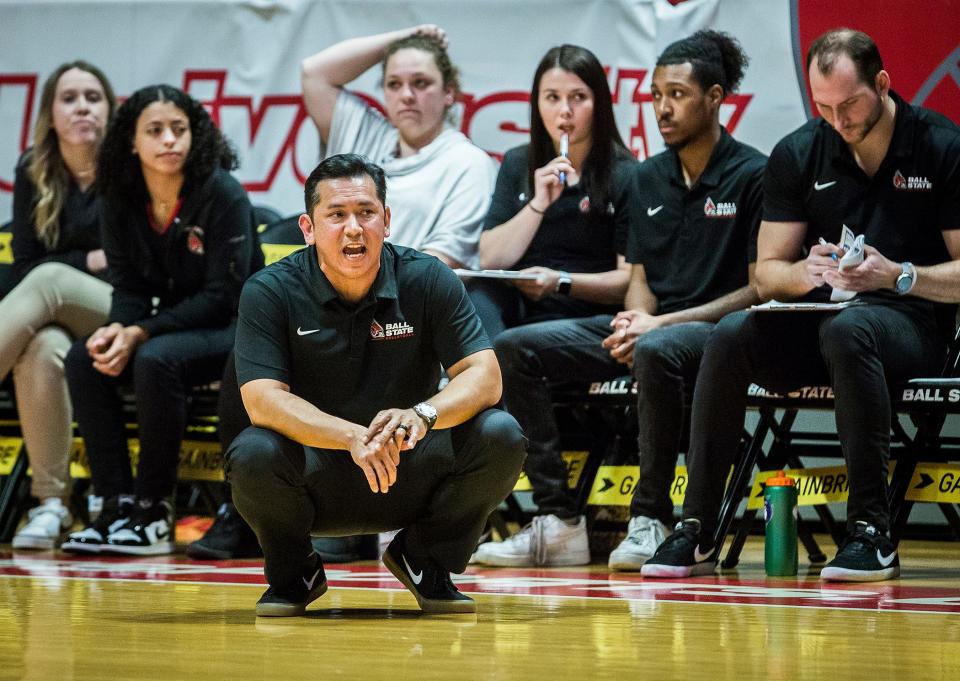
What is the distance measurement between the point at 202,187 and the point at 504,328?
1.21 m

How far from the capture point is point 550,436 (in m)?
4.61

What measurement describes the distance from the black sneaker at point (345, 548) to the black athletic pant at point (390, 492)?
146 centimetres

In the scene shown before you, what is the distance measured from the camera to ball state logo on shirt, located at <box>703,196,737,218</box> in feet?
15.1

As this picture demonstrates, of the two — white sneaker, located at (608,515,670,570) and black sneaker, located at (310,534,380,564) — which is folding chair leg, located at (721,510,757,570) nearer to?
white sneaker, located at (608,515,670,570)

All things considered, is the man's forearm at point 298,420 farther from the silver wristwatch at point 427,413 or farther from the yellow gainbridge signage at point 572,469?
the yellow gainbridge signage at point 572,469

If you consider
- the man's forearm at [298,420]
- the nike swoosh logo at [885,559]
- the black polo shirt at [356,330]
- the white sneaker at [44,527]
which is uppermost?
the black polo shirt at [356,330]

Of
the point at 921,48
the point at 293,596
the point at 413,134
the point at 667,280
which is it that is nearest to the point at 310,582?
the point at 293,596

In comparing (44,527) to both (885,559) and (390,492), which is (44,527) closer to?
(390,492)

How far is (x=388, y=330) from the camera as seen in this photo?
3258mm

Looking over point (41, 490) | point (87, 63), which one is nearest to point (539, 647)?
point (41, 490)

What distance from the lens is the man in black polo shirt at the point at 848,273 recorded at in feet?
13.0

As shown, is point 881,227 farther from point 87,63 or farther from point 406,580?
point 87,63

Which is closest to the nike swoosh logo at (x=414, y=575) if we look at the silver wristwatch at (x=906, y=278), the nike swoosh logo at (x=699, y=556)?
the nike swoosh logo at (x=699, y=556)

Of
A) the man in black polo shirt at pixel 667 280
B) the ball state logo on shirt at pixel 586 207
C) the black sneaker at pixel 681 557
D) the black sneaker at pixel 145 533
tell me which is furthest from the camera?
the ball state logo on shirt at pixel 586 207
